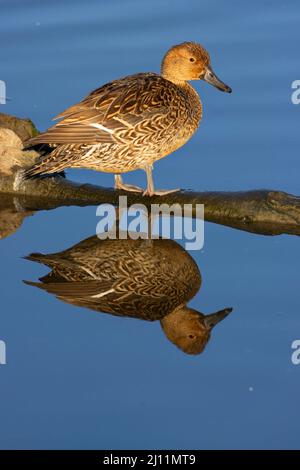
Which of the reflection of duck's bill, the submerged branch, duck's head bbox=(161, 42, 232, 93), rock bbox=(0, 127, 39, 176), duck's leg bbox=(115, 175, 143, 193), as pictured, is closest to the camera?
the reflection of duck's bill

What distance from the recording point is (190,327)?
6.77m

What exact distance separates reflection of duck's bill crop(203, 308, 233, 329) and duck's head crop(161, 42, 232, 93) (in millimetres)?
2683

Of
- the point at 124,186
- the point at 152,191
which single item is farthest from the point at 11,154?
the point at 152,191

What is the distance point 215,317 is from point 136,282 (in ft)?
2.45

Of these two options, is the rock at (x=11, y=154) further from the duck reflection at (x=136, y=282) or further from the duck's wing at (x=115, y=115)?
the duck reflection at (x=136, y=282)

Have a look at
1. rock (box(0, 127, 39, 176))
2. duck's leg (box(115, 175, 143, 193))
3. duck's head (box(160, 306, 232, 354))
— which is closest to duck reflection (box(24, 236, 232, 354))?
duck's head (box(160, 306, 232, 354))

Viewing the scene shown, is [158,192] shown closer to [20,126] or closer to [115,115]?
[115,115]

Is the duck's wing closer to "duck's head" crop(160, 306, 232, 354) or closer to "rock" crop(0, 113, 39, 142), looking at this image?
"rock" crop(0, 113, 39, 142)

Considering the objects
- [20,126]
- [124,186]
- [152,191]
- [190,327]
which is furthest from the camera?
[20,126]

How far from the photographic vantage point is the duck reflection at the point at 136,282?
688cm

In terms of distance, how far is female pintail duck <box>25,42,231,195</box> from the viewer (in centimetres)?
829

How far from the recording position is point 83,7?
37.6ft

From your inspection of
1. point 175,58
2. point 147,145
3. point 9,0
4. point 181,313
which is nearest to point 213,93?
point 175,58

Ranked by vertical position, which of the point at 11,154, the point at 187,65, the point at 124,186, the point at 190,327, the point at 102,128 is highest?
the point at 187,65
